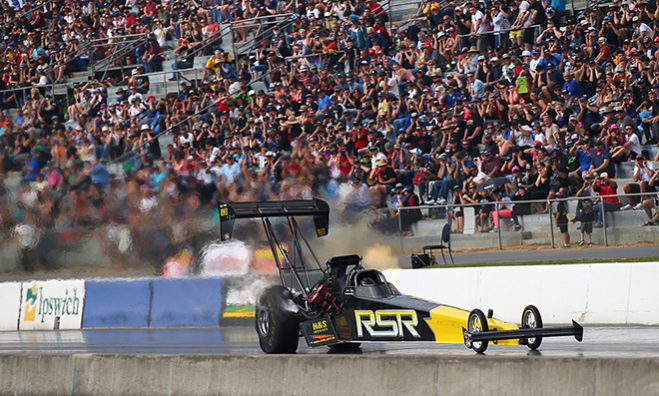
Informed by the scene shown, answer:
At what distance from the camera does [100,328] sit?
1947 centimetres

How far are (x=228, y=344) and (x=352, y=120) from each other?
11170 mm

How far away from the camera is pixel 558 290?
15.5 metres

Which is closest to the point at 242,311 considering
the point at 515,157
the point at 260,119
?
the point at 515,157

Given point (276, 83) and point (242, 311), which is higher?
point (276, 83)

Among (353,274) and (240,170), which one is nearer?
(353,274)

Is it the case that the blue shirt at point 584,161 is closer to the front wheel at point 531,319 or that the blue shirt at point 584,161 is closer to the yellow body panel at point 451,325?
the front wheel at point 531,319

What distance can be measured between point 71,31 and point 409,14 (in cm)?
1358

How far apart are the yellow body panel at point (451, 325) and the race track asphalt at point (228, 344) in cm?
44

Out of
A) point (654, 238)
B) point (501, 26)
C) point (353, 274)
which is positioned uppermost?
point (501, 26)

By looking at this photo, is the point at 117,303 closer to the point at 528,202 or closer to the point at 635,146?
the point at 528,202

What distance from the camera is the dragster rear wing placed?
12.6m

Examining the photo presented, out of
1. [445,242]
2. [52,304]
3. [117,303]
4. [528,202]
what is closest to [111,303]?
[117,303]

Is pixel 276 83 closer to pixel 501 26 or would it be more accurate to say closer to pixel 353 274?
pixel 501 26

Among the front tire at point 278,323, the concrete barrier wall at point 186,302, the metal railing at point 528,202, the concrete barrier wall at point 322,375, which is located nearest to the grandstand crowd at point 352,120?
the metal railing at point 528,202
